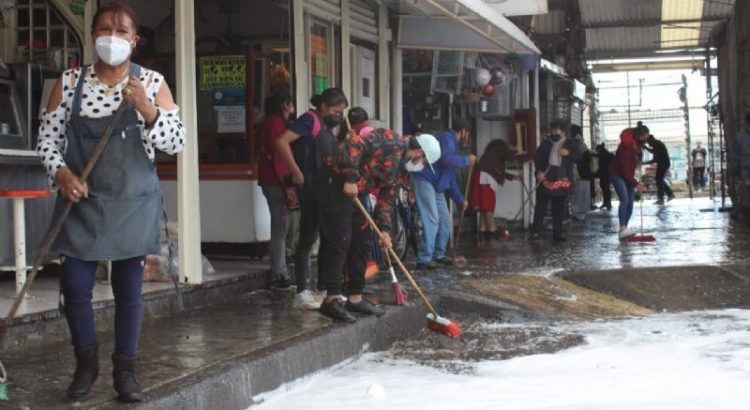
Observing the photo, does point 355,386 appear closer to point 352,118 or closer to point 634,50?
point 352,118

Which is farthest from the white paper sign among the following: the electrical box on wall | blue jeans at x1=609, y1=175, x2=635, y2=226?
the electrical box on wall

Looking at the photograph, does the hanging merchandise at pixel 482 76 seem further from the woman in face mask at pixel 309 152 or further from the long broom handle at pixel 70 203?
the long broom handle at pixel 70 203

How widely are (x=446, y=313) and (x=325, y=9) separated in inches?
142

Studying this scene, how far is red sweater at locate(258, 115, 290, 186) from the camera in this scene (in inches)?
314

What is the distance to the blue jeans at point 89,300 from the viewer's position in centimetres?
407

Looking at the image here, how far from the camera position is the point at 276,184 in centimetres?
807

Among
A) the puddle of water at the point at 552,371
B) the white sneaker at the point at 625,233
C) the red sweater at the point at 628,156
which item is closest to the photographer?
the puddle of water at the point at 552,371

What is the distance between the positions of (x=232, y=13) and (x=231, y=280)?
3.46 meters

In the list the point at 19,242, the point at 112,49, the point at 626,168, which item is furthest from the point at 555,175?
the point at 112,49

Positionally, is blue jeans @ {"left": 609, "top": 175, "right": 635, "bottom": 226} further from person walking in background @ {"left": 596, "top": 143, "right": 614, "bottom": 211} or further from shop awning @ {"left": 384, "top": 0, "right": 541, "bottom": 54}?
person walking in background @ {"left": 596, "top": 143, "right": 614, "bottom": 211}

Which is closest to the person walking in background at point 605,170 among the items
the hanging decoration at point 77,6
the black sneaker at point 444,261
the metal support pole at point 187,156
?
the black sneaker at point 444,261

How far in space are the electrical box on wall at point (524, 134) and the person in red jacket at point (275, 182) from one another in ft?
26.8

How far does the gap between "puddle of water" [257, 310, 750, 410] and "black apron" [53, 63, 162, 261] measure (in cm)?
148

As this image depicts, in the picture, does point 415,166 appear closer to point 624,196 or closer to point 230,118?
point 230,118
